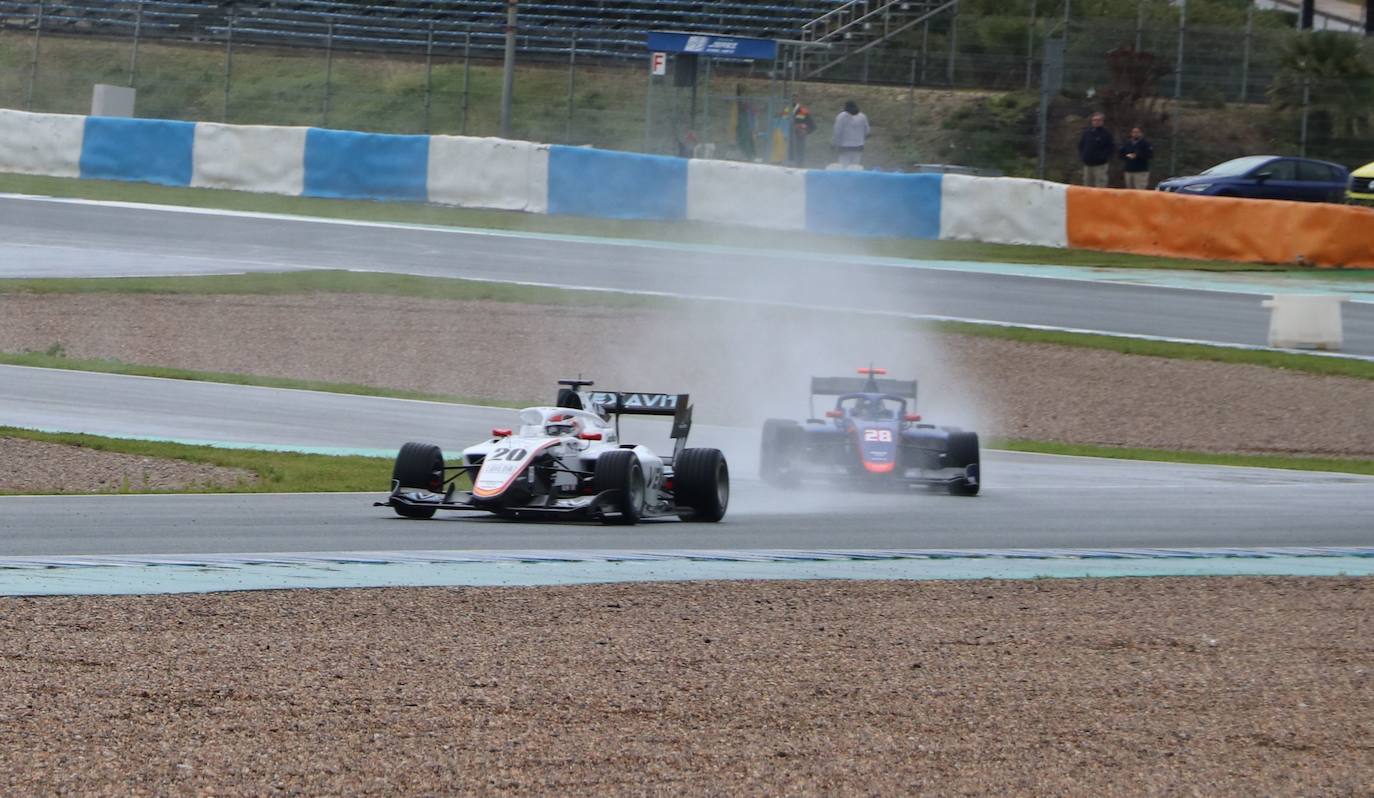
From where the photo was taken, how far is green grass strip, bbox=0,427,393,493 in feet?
40.7

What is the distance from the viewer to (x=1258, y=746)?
20.3 ft

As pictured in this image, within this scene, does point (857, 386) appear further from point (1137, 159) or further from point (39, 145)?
point (39, 145)

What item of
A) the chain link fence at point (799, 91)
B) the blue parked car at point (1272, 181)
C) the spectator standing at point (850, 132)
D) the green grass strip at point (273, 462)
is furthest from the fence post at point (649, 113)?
the green grass strip at point (273, 462)

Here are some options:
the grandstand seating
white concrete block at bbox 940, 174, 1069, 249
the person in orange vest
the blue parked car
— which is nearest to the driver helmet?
white concrete block at bbox 940, 174, 1069, 249

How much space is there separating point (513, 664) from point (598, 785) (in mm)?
1601

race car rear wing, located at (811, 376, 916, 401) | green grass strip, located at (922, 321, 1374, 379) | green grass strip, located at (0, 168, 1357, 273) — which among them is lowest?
race car rear wing, located at (811, 376, 916, 401)

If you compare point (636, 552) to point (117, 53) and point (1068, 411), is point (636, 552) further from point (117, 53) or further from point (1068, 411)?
point (117, 53)

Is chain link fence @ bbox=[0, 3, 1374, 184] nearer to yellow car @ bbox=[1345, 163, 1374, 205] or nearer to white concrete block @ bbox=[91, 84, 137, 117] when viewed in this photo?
white concrete block @ bbox=[91, 84, 137, 117]

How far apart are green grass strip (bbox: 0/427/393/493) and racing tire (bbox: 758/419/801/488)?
2875 millimetres

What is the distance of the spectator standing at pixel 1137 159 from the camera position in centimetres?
3070

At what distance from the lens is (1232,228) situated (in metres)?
26.0

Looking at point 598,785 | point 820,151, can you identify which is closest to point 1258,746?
point 598,785

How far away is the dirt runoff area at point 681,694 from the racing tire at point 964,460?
4.01 meters

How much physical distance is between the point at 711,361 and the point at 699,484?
8.11 metres
